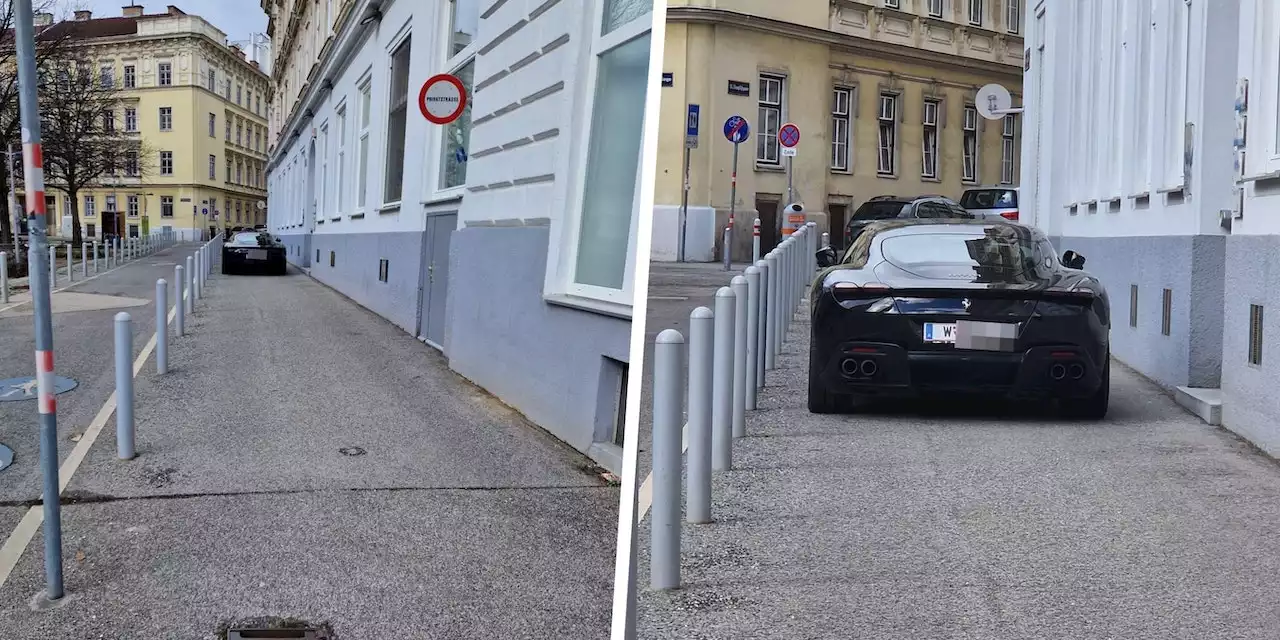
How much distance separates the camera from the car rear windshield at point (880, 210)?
963 inches

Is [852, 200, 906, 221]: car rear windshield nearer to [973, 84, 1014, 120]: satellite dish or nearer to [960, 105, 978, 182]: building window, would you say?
[973, 84, 1014, 120]: satellite dish

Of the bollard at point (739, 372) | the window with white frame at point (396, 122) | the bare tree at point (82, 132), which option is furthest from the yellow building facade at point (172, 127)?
the window with white frame at point (396, 122)

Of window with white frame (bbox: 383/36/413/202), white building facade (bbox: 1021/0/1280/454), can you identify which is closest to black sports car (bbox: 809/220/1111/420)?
white building facade (bbox: 1021/0/1280/454)

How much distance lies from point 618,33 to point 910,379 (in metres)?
2.60

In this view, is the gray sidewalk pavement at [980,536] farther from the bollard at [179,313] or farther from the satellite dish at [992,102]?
the satellite dish at [992,102]

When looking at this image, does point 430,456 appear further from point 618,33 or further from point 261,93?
point 261,93

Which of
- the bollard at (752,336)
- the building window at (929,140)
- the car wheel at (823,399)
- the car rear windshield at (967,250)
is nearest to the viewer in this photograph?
the car rear windshield at (967,250)

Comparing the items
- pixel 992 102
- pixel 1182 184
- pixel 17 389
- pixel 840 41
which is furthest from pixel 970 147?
pixel 17 389

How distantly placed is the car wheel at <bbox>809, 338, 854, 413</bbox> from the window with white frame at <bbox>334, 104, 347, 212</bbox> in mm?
13210

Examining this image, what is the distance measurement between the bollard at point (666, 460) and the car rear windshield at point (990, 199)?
21.9 meters

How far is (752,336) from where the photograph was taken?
26.6ft

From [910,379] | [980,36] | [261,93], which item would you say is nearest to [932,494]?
[910,379]

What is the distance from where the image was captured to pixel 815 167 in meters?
28.3

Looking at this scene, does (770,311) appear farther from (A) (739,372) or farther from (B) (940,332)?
(A) (739,372)
